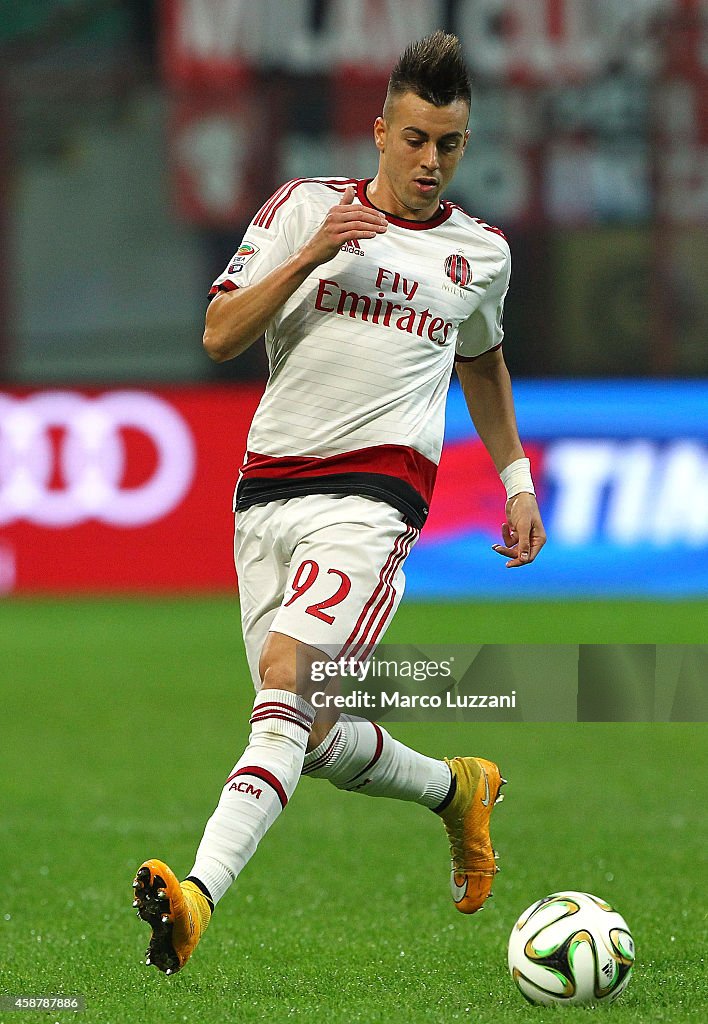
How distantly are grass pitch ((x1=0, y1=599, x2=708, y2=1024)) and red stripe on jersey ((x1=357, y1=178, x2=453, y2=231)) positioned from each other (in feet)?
5.71

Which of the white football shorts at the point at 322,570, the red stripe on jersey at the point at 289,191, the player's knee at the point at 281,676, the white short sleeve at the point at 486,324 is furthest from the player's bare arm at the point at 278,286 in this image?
the player's knee at the point at 281,676

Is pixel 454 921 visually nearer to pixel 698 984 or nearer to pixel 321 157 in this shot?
pixel 698 984

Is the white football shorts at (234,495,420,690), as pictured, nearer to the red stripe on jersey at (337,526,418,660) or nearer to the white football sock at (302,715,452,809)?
the red stripe on jersey at (337,526,418,660)

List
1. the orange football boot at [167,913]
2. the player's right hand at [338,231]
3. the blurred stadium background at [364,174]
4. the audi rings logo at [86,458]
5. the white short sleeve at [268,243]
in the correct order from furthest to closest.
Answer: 1. the blurred stadium background at [364,174]
2. the audi rings logo at [86,458]
3. the white short sleeve at [268,243]
4. the player's right hand at [338,231]
5. the orange football boot at [167,913]

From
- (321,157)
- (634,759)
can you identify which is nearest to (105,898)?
(634,759)

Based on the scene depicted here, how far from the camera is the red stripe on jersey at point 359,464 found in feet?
12.6

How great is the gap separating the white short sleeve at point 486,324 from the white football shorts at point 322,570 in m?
0.58

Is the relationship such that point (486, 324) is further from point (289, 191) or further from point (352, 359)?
point (289, 191)

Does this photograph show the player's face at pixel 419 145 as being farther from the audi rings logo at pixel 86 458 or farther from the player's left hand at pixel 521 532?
the audi rings logo at pixel 86 458

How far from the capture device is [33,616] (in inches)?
458

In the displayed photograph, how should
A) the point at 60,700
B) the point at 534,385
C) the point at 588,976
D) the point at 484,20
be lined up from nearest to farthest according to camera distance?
the point at 588,976 < the point at 60,700 < the point at 534,385 < the point at 484,20

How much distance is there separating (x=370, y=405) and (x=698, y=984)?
148 cm

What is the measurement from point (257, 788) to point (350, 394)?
97 cm

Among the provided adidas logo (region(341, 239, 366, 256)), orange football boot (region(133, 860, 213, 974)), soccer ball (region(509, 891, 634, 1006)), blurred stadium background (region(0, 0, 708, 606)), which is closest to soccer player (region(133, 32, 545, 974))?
adidas logo (region(341, 239, 366, 256))
